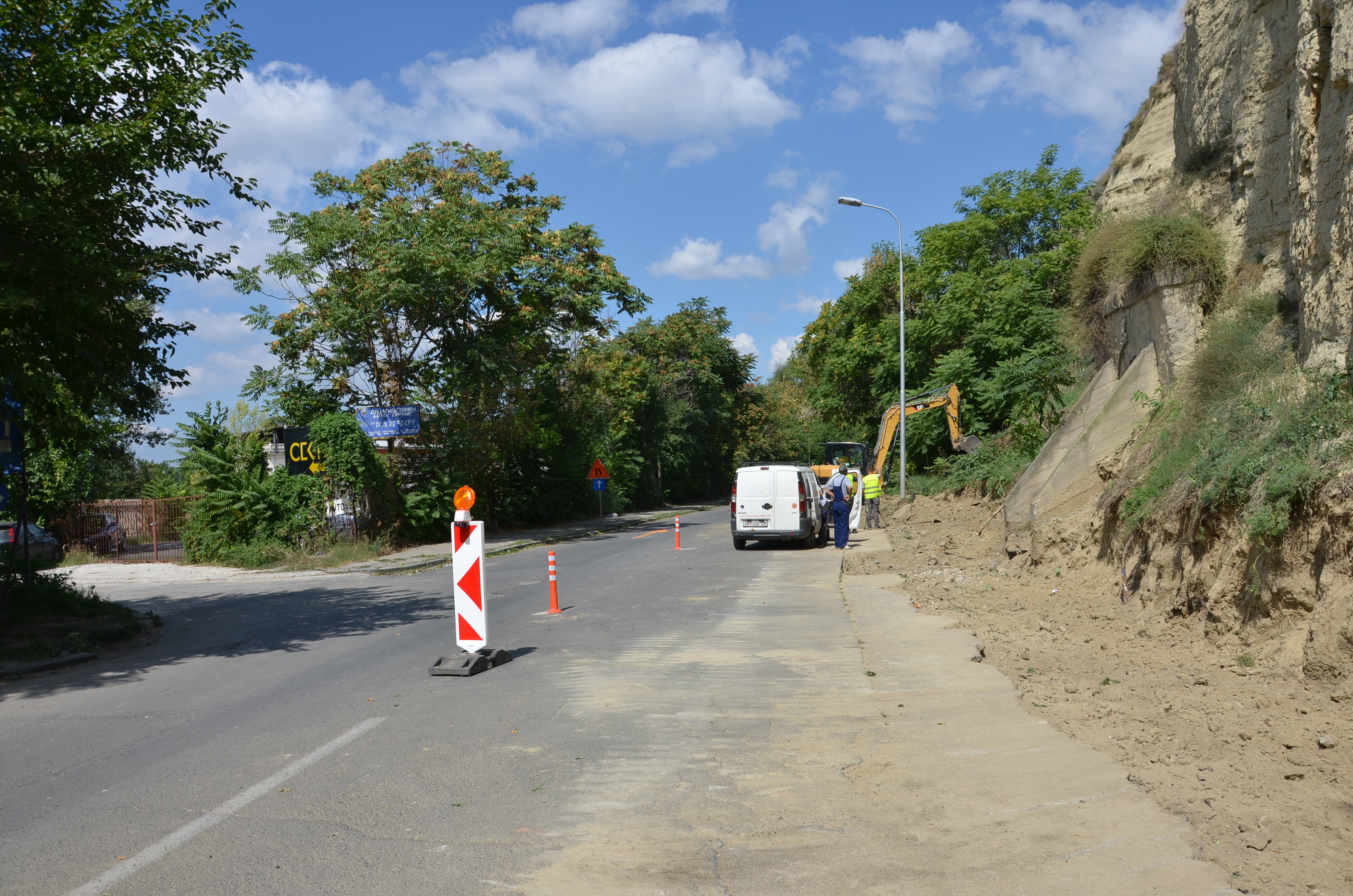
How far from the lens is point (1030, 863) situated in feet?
13.5

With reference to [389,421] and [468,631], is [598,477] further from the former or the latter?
[468,631]

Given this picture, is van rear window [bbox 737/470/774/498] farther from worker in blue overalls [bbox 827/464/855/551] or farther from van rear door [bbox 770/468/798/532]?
worker in blue overalls [bbox 827/464/855/551]

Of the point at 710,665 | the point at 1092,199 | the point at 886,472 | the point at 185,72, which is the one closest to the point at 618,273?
the point at 886,472

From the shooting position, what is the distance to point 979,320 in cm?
3141

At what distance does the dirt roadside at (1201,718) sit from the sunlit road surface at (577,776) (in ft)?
0.71

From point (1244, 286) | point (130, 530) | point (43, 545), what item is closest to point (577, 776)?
point (1244, 286)

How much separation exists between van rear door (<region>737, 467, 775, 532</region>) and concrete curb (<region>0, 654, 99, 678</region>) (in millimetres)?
13691

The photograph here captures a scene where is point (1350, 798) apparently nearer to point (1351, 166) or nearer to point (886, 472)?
point (1351, 166)

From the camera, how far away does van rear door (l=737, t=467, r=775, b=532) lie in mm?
21312

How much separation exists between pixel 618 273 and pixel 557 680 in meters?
23.6

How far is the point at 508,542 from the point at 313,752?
21752mm

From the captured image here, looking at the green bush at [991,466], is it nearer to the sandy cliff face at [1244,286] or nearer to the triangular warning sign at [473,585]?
the sandy cliff face at [1244,286]

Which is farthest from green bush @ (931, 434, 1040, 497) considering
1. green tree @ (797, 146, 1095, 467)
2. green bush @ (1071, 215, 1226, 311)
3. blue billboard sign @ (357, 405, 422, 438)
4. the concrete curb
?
blue billboard sign @ (357, 405, 422, 438)

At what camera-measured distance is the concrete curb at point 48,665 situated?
9453 millimetres
